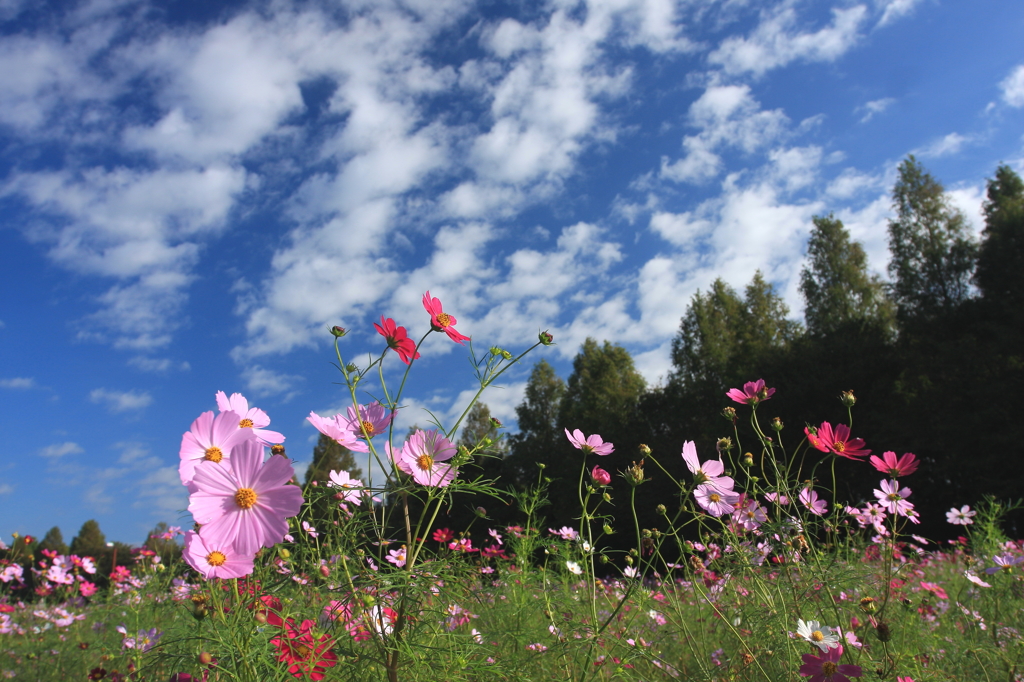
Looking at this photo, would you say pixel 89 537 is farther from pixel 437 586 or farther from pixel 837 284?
pixel 837 284

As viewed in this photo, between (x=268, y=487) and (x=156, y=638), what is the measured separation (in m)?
1.40

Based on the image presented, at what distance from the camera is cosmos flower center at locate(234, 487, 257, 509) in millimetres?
724

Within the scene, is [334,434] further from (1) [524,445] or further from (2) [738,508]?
(1) [524,445]

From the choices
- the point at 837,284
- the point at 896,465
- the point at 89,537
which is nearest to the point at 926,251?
the point at 837,284

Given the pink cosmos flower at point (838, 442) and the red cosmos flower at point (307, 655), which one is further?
the pink cosmos flower at point (838, 442)

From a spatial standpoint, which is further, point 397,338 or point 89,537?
point 89,537

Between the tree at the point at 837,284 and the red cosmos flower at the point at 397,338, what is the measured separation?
53.3 feet

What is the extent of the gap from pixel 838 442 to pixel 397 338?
1.14 metres

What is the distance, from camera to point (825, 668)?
104 cm

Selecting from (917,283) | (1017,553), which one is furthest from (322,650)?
(917,283)

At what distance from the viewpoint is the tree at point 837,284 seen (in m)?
15.4

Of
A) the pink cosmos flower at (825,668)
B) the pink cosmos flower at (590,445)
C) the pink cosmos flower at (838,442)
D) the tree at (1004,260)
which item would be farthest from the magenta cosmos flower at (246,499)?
the tree at (1004,260)

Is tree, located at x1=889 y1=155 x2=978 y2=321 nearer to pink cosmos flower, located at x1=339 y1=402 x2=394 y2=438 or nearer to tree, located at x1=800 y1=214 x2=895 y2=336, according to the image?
tree, located at x1=800 y1=214 x2=895 y2=336

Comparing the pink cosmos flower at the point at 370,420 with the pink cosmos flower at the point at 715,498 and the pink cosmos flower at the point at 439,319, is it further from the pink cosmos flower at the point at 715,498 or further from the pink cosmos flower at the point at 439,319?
the pink cosmos flower at the point at 715,498
